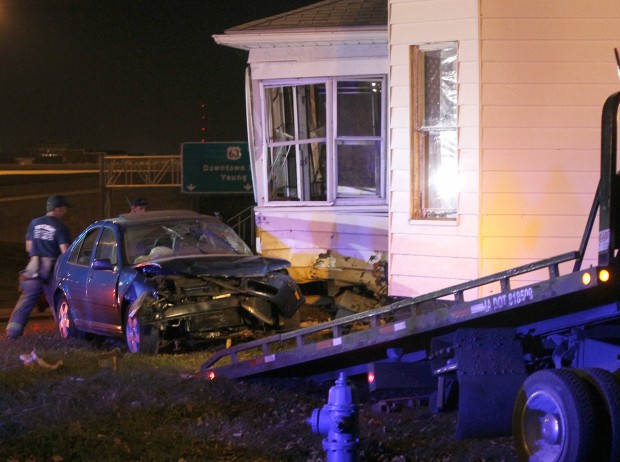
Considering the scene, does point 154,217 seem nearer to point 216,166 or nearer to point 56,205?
point 56,205

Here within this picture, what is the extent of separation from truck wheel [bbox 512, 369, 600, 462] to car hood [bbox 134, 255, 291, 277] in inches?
182

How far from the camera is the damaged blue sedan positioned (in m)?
9.45

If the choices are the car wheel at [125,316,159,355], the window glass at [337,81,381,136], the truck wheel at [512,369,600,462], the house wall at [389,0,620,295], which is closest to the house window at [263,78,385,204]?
the window glass at [337,81,381,136]

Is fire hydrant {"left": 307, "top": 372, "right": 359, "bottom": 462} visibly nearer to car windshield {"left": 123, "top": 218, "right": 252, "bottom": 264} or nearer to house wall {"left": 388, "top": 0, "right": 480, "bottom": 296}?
house wall {"left": 388, "top": 0, "right": 480, "bottom": 296}

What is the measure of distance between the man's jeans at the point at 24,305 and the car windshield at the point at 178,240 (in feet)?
5.11

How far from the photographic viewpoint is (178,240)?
10.6 metres

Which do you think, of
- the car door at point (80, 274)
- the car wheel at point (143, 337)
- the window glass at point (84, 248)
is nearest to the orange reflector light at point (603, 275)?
the car wheel at point (143, 337)

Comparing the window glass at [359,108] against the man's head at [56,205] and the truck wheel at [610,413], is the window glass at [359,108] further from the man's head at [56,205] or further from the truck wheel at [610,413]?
the truck wheel at [610,413]

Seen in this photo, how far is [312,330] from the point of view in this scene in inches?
A: 268

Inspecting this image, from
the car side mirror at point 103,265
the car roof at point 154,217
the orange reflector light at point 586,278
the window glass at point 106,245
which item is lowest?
the car side mirror at point 103,265

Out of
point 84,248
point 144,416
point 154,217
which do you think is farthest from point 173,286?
point 144,416

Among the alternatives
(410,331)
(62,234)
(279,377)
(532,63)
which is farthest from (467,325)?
(62,234)

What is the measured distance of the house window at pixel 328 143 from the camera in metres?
12.1

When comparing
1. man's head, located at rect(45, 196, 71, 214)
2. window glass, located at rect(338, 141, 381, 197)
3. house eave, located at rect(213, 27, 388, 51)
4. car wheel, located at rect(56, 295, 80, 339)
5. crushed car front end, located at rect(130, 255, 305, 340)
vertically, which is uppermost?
house eave, located at rect(213, 27, 388, 51)
